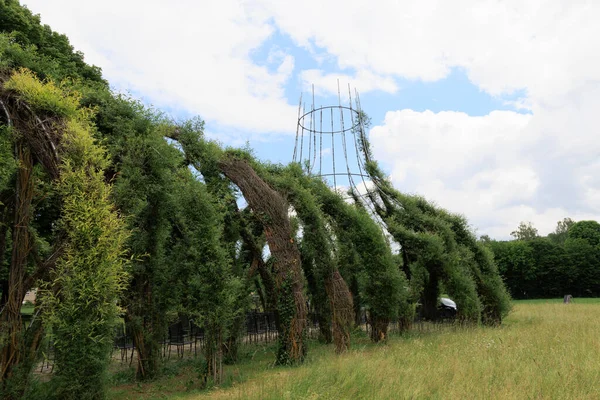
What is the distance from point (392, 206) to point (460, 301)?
3612mm

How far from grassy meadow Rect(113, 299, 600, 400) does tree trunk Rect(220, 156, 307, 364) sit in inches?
19.5

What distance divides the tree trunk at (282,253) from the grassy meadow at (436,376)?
496mm

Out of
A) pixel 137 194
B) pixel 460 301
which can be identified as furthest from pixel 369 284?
pixel 137 194

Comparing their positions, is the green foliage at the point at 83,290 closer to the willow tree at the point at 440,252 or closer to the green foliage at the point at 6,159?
the green foliage at the point at 6,159

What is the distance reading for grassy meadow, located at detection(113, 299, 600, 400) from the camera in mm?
5453

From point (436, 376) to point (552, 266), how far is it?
3928 cm

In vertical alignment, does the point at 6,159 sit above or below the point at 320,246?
above

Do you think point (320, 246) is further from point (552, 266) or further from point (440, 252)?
point (552, 266)

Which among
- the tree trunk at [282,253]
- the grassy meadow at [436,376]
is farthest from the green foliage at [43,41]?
the grassy meadow at [436,376]

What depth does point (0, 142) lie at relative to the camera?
5.91 metres

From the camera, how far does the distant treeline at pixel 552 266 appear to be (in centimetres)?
3809

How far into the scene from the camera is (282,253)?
8328mm

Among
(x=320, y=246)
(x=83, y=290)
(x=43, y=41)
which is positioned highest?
(x=43, y=41)

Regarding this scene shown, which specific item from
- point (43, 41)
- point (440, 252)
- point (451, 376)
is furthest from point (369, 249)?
point (43, 41)
